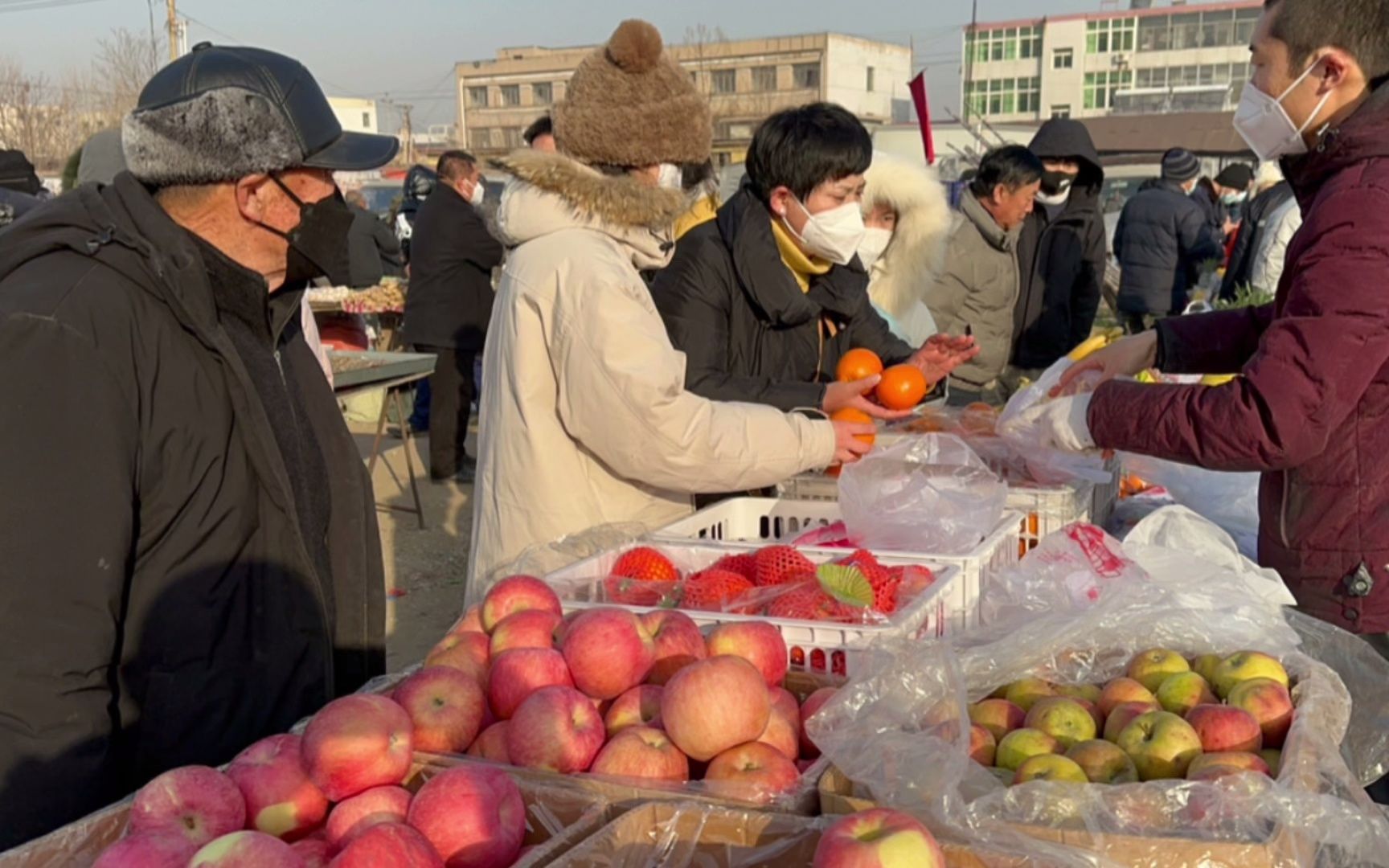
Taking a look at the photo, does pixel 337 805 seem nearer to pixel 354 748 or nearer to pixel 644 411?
pixel 354 748

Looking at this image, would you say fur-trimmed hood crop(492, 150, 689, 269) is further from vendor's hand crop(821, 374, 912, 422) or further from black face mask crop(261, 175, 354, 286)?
vendor's hand crop(821, 374, 912, 422)

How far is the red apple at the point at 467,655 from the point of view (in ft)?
6.41

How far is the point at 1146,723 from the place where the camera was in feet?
6.12

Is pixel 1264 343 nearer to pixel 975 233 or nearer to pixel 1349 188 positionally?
pixel 1349 188

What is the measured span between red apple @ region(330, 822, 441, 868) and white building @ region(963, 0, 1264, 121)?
68.5m

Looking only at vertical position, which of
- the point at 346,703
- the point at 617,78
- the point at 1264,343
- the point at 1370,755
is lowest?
Result: the point at 1370,755

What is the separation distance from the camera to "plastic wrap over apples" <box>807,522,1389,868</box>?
1529mm

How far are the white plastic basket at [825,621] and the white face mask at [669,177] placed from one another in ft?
2.84

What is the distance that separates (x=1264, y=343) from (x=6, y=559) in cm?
223

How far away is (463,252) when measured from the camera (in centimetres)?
848

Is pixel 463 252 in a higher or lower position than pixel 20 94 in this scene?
lower

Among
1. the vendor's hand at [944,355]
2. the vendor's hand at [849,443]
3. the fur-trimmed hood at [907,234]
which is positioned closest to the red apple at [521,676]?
the vendor's hand at [849,443]

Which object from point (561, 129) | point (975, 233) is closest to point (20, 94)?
point (975, 233)

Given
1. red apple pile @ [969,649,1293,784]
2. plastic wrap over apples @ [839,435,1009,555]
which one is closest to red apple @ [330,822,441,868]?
red apple pile @ [969,649,1293,784]
